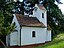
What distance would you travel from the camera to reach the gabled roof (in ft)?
106

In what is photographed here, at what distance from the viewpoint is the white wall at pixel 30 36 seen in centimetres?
3138

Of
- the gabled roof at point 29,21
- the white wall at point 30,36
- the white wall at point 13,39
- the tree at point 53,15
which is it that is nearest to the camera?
the white wall at point 13,39

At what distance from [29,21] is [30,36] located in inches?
114

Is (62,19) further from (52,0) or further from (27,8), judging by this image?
(27,8)

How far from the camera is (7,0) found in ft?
137

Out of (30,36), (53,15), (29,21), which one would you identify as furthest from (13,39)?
(53,15)

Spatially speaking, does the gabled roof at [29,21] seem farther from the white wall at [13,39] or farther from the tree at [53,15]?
the tree at [53,15]

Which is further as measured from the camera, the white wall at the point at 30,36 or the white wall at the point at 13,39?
the white wall at the point at 30,36

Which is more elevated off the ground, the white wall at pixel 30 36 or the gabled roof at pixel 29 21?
the gabled roof at pixel 29 21

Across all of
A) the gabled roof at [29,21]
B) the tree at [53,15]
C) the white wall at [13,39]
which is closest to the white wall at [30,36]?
the gabled roof at [29,21]

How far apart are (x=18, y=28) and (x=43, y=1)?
52.5 feet

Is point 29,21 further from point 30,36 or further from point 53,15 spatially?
point 53,15

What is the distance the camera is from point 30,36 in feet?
107

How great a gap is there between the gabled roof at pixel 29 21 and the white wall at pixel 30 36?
0.69 m
